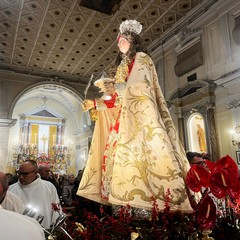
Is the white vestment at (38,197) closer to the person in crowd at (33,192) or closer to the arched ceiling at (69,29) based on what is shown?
the person in crowd at (33,192)

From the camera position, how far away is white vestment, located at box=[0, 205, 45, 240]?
2.74 feet

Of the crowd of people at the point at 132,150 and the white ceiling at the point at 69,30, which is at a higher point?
the white ceiling at the point at 69,30

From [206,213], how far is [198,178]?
0.22 metres

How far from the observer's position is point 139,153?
2.08m

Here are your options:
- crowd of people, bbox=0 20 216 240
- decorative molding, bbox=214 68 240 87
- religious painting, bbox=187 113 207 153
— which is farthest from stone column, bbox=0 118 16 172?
crowd of people, bbox=0 20 216 240

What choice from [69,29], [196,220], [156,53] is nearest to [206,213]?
[196,220]

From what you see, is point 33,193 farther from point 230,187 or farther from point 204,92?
point 204,92

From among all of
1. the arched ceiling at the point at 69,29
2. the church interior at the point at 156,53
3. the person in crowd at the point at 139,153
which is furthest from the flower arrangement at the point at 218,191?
the arched ceiling at the point at 69,29

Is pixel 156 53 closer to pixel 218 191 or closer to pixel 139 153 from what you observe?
pixel 139 153

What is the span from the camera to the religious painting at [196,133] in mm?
9071

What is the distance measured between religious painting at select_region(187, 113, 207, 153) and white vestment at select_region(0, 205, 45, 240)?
28.2 feet

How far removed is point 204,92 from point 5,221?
8383 millimetres

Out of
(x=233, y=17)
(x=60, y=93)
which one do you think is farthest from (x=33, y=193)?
(x=60, y=93)

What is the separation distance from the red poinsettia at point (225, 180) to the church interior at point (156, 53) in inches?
246
